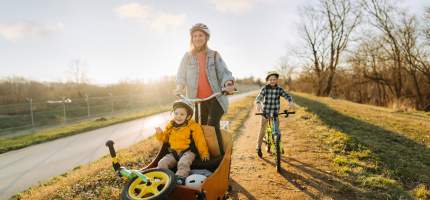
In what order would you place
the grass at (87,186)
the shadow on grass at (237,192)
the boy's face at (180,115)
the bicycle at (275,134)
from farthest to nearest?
1. the bicycle at (275,134)
2. the grass at (87,186)
3. the shadow on grass at (237,192)
4. the boy's face at (180,115)

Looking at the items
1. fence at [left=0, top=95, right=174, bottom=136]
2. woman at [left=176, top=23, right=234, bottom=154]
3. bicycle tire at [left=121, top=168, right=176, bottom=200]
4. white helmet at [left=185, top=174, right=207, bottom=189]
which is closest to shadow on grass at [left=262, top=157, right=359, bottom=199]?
woman at [left=176, top=23, right=234, bottom=154]

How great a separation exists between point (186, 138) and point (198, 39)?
132 centimetres

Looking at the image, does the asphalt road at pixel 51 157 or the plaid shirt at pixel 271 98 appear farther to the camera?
the asphalt road at pixel 51 157

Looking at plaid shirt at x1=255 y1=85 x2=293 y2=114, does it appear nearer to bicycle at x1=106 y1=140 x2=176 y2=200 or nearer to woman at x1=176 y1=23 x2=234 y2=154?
woman at x1=176 y1=23 x2=234 y2=154

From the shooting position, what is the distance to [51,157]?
8.62 m

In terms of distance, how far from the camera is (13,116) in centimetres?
1955

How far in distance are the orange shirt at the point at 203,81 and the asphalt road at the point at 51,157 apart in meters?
3.76

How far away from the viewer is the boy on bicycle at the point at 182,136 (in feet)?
12.8

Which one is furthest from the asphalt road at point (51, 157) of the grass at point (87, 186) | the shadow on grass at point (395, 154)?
the shadow on grass at point (395, 154)

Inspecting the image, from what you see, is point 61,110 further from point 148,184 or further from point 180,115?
point 148,184

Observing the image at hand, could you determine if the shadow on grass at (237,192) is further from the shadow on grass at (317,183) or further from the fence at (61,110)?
the fence at (61,110)

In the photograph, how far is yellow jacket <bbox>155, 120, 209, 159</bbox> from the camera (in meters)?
3.95

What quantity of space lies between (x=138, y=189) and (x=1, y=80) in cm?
2723

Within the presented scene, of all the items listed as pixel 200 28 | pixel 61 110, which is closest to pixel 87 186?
pixel 200 28
